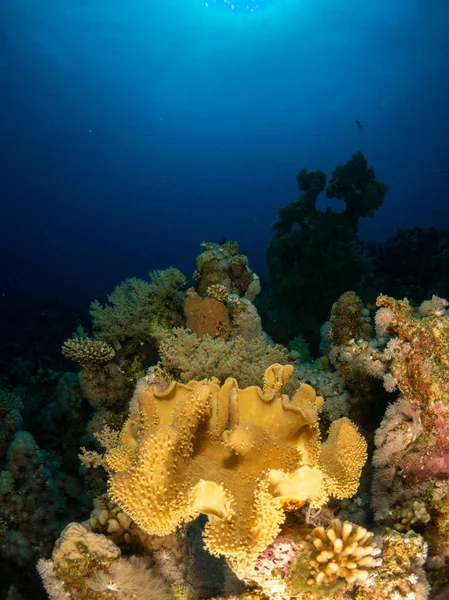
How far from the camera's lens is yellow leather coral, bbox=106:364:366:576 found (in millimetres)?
2086

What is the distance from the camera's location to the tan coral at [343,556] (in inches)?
89.7

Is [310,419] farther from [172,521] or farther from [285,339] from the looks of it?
[285,339]

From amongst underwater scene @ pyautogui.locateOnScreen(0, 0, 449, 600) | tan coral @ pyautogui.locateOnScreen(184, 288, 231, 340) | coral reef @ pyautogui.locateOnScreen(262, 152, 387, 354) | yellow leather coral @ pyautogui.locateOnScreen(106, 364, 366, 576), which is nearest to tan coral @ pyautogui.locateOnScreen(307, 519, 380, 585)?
underwater scene @ pyautogui.locateOnScreen(0, 0, 449, 600)

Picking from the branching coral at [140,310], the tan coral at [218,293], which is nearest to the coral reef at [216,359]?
the branching coral at [140,310]

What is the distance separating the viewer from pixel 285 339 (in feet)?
40.5

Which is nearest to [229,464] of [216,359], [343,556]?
[343,556]

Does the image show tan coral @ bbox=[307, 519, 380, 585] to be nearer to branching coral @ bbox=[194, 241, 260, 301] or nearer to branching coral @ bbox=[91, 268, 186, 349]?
branching coral @ bbox=[91, 268, 186, 349]

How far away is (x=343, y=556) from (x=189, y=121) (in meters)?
130

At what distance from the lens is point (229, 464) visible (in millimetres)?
2428

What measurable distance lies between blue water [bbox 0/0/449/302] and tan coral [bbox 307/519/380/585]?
26827 mm

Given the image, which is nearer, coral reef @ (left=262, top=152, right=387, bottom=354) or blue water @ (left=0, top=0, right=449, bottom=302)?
coral reef @ (left=262, top=152, right=387, bottom=354)

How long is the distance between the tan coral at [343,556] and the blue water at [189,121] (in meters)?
26.8

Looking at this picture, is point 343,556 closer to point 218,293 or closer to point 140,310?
point 218,293

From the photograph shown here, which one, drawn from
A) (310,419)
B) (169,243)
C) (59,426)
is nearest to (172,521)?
(310,419)
